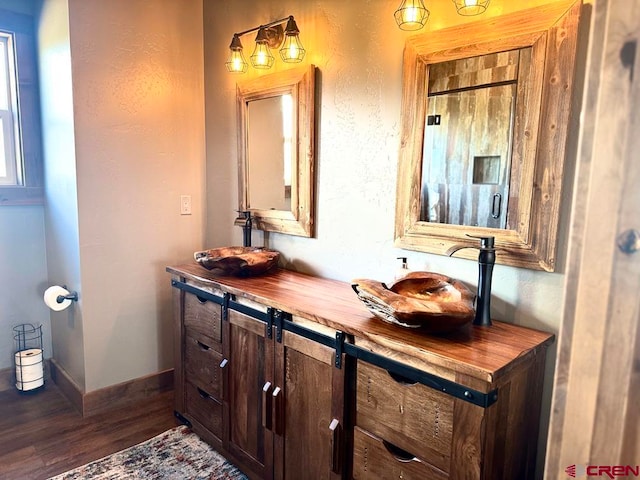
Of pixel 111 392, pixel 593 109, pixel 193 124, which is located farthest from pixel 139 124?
pixel 593 109

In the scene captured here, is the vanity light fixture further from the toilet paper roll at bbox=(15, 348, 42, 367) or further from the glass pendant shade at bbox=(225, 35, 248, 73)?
the toilet paper roll at bbox=(15, 348, 42, 367)

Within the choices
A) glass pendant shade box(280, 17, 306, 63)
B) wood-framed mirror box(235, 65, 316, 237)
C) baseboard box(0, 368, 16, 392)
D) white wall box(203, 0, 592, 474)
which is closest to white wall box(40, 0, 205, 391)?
baseboard box(0, 368, 16, 392)

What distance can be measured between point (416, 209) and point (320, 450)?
0.94 metres

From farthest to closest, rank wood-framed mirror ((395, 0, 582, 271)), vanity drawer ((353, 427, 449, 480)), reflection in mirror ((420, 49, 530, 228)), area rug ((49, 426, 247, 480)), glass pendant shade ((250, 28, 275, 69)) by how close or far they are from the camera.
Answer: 1. glass pendant shade ((250, 28, 275, 69))
2. area rug ((49, 426, 247, 480))
3. reflection in mirror ((420, 49, 530, 228))
4. wood-framed mirror ((395, 0, 582, 271))
5. vanity drawer ((353, 427, 449, 480))

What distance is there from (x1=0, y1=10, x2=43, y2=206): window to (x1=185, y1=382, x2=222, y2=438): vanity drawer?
1.52 meters

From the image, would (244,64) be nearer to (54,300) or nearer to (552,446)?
(54,300)

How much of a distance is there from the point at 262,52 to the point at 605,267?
194 centimetres

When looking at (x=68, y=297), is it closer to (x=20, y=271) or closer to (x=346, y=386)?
(x=20, y=271)

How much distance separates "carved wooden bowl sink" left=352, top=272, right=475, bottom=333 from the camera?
1.22 metres

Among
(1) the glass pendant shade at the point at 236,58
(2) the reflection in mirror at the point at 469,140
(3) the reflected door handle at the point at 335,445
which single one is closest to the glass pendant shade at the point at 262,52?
(1) the glass pendant shade at the point at 236,58

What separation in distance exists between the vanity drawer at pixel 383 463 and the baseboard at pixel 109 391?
1.66 meters

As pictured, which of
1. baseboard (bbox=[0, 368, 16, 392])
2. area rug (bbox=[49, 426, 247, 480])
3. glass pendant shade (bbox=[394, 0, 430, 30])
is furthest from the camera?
baseboard (bbox=[0, 368, 16, 392])

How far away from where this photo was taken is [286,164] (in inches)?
87.0

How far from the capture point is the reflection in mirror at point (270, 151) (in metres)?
2.19
